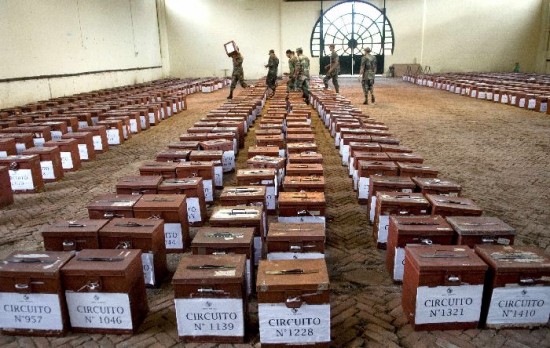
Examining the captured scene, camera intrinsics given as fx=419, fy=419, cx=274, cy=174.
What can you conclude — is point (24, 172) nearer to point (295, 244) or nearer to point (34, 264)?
point (34, 264)

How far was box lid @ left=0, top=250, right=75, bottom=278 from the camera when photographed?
2.71 m

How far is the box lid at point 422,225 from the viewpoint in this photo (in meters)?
3.27

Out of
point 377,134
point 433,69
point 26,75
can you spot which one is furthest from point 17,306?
point 433,69

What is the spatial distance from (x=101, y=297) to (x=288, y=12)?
2786cm

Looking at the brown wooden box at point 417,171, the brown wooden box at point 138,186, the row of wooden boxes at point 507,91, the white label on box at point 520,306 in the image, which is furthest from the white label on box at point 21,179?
the row of wooden boxes at point 507,91

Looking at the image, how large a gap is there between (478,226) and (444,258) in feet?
2.27

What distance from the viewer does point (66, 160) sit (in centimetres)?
702

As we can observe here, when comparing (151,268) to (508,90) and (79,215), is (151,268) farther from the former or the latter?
(508,90)

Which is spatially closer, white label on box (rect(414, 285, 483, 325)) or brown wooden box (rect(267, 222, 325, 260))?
white label on box (rect(414, 285, 483, 325))

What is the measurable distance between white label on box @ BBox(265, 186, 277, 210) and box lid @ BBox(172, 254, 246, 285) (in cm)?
192

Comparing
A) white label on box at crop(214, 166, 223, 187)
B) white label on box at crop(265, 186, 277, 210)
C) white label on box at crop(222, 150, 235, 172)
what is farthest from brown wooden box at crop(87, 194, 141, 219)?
white label on box at crop(222, 150, 235, 172)

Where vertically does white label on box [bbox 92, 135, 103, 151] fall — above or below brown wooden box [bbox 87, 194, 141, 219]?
below

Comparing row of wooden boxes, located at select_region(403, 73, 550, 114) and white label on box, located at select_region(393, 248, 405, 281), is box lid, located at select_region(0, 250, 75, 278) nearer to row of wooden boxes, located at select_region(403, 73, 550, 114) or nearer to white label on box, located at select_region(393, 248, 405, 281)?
white label on box, located at select_region(393, 248, 405, 281)

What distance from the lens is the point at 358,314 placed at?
3.13m
